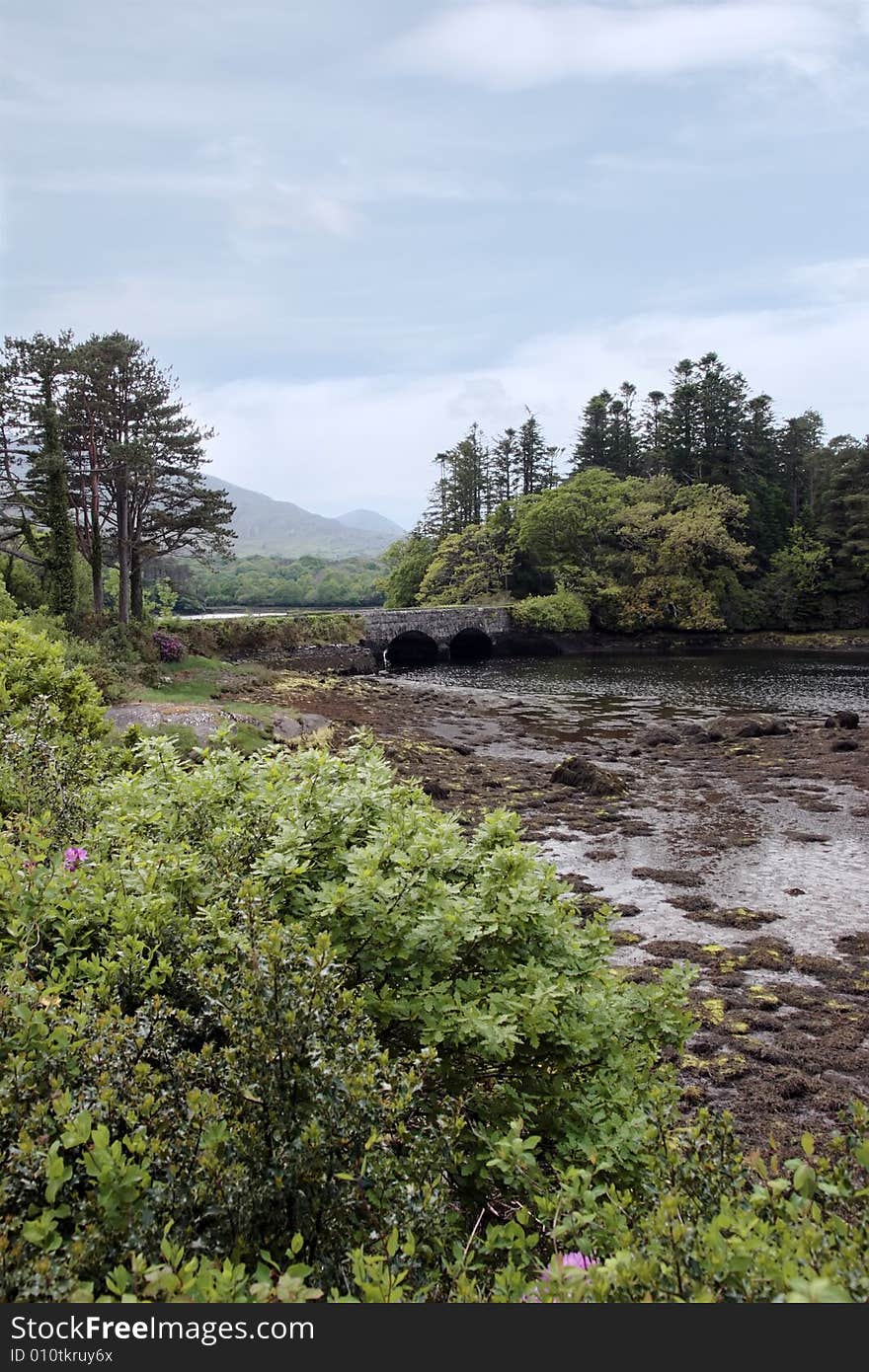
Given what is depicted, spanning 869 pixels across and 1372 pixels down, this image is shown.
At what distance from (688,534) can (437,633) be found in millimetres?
20779

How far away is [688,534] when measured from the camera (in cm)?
6141

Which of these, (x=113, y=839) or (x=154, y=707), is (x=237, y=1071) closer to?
(x=113, y=839)

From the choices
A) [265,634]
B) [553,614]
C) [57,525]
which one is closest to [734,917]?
[57,525]

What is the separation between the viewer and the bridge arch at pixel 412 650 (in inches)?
2211

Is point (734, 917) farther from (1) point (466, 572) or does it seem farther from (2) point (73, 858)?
(1) point (466, 572)

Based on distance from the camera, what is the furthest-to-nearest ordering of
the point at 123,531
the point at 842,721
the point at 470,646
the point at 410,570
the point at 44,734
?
the point at 410,570 → the point at 470,646 → the point at 123,531 → the point at 842,721 → the point at 44,734

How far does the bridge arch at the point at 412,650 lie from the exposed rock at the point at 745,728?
97.5 feet

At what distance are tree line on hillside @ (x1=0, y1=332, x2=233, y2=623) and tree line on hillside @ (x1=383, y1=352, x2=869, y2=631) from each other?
28.1 m

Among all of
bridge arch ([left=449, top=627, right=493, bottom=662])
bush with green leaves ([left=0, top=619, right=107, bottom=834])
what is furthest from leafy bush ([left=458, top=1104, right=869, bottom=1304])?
bridge arch ([left=449, top=627, right=493, bottom=662])

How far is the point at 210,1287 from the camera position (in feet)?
8.06

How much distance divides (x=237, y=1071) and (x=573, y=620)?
59.1 metres

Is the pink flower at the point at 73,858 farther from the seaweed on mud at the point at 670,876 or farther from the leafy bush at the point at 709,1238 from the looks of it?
the seaweed on mud at the point at 670,876

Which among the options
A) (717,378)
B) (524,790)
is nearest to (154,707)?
(524,790)

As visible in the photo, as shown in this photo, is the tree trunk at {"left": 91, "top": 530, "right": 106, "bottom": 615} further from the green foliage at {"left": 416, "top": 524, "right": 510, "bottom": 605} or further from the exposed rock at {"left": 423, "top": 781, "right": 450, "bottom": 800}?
the green foliage at {"left": 416, "top": 524, "right": 510, "bottom": 605}
